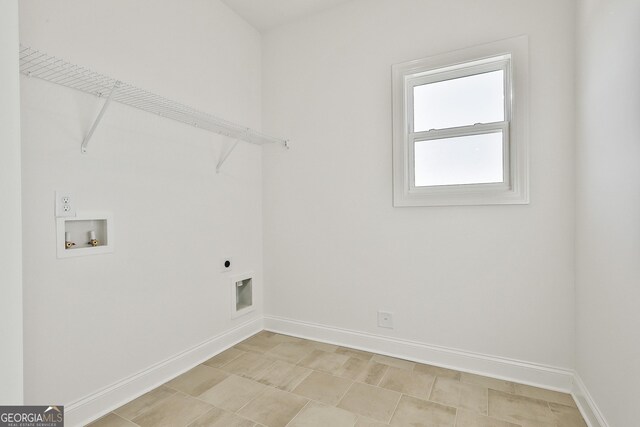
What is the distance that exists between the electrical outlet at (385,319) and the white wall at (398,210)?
0.04m

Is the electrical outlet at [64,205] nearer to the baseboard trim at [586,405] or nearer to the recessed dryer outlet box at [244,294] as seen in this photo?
the recessed dryer outlet box at [244,294]

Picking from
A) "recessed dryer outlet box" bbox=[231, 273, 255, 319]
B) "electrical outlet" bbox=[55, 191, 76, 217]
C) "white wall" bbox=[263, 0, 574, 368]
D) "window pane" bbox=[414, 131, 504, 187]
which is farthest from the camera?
"recessed dryer outlet box" bbox=[231, 273, 255, 319]

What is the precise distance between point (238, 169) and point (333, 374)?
1.69 meters

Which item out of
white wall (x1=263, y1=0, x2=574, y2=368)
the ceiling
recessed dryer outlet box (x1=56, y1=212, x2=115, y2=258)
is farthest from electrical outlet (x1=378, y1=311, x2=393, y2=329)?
the ceiling

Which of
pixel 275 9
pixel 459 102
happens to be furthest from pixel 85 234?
pixel 459 102

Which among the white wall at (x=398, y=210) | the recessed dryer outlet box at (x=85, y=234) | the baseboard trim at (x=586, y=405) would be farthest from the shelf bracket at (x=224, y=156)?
the baseboard trim at (x=586, y=405)

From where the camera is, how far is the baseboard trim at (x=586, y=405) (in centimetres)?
146

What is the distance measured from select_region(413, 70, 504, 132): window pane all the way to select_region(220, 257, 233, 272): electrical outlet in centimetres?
173

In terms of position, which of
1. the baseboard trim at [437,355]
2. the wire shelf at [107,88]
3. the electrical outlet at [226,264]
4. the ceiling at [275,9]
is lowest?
the baseboard trim at [437,355]

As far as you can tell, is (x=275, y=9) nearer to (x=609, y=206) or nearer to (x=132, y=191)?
(x=132, y=191)

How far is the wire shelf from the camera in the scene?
4.46ft

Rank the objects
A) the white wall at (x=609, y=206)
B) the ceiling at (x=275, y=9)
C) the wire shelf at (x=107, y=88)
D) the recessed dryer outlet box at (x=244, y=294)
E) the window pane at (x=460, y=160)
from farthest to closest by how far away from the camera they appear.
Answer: the recessed dryer outlet box at (x=244, y=294) → the ceiling at (x=275, y=9) → the window pane at (x=460, y=160) → the wire shelf at (x=107, y=88) → the white wall at (x=609, y=206)

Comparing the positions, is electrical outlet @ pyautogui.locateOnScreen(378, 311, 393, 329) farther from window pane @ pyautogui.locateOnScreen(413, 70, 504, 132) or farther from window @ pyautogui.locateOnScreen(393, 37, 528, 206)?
window pane @ pyautogui.locateOnScreen(413, 70, 504, 132)

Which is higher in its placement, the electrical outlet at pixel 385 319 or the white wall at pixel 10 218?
the white wall at pixel 10 218
